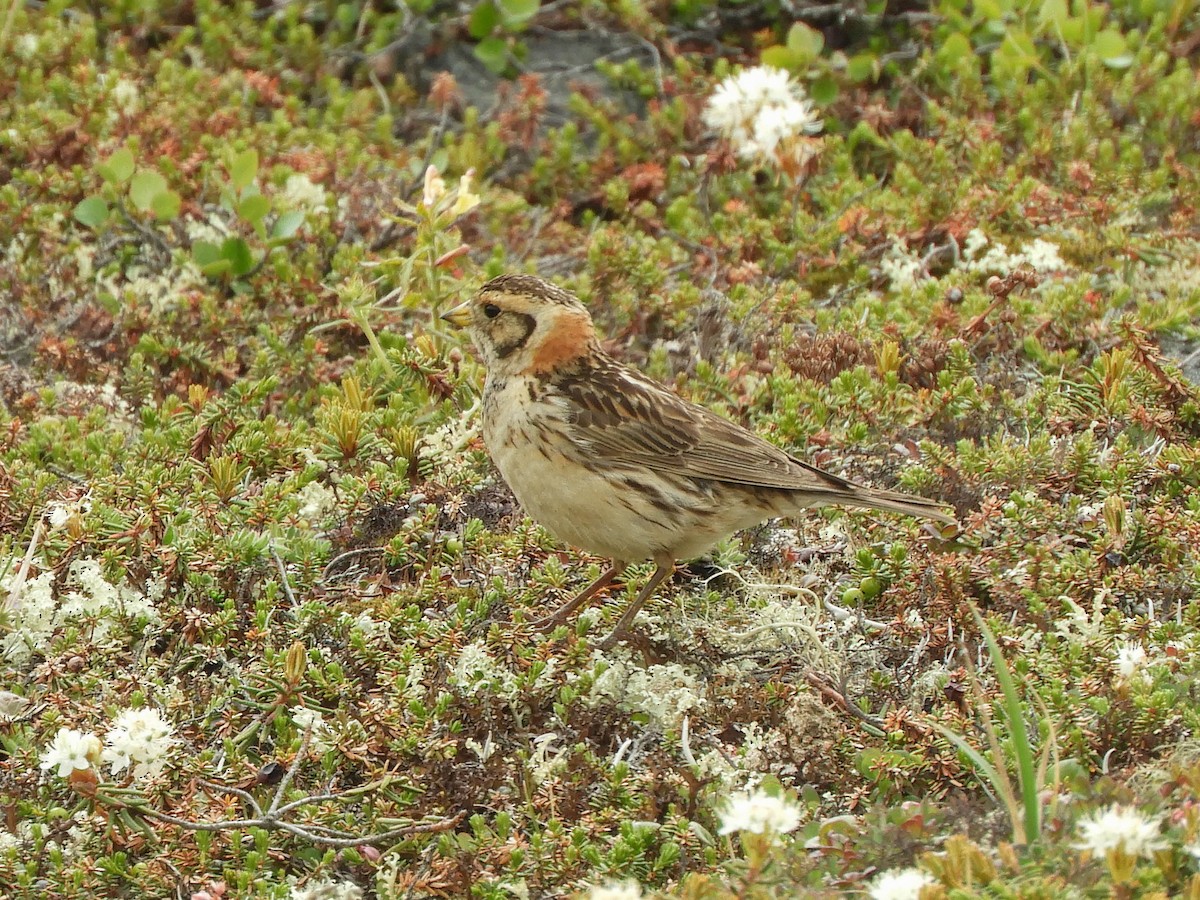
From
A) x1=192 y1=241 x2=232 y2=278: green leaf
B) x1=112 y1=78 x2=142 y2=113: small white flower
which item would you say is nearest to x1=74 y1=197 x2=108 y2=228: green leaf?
x1=192 y1=241 x2=232 y2=278: green leaf

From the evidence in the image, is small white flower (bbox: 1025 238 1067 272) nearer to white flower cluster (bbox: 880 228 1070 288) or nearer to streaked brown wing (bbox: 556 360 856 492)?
white flower cluster (bbox: 880 228 1070 288)

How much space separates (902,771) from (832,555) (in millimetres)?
1622

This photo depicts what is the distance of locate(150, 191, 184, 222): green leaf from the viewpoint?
30.2 feet

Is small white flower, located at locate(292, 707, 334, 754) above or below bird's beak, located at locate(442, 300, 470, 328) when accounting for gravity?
below

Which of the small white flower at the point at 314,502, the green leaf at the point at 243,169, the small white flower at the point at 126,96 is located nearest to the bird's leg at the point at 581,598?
the small white flower at the point at 314,502

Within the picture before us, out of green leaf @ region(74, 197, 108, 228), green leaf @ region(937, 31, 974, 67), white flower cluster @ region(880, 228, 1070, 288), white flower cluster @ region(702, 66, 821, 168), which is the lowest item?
green leaf @ region(74, 197, 108, 228)

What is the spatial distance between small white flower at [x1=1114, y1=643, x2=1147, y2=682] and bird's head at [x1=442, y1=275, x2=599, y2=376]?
8.51 feet

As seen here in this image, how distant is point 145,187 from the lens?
9164mm

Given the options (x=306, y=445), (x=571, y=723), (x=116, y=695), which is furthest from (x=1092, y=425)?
(x=116, y=695)

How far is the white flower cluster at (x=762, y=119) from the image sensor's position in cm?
965

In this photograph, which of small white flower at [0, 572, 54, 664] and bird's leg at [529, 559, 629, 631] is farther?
bird's leg at [529, 559, 629, 631]

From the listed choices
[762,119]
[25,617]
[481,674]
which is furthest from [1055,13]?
[25,617]

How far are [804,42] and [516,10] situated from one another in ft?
6.98

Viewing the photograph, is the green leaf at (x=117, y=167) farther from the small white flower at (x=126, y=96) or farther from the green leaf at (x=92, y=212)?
the small white flower at (x=126, y=96)
